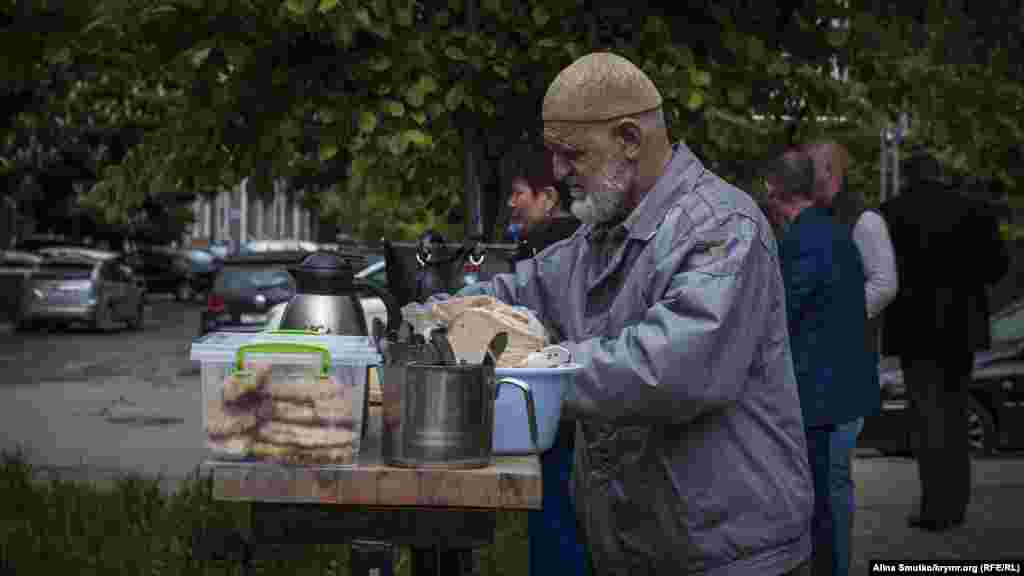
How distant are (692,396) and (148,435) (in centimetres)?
1281

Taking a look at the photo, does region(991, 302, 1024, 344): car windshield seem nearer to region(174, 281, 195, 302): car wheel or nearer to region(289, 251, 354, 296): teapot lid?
region(289, 251, 354, 296): teapot lid

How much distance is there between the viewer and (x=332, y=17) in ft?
21.8

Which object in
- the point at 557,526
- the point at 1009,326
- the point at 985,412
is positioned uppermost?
the point at 557,526

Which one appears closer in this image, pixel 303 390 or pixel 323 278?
pixel 303 390

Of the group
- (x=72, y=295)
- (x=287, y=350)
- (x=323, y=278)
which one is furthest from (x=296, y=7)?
(x=72, y=295)

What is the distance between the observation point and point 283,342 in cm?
324

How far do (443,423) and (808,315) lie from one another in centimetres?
341

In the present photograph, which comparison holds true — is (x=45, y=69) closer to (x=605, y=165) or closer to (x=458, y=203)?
(x=458, y=203)

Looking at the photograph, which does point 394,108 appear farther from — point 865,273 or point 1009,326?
point 1009,326

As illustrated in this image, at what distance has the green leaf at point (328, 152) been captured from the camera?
288 inches

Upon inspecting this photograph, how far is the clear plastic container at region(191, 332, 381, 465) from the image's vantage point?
312cm

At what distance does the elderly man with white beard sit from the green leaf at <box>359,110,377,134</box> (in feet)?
12.5

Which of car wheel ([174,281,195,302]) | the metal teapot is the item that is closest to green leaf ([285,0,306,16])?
the metal teapot

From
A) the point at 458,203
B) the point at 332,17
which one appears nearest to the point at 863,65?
the point at 458,203
